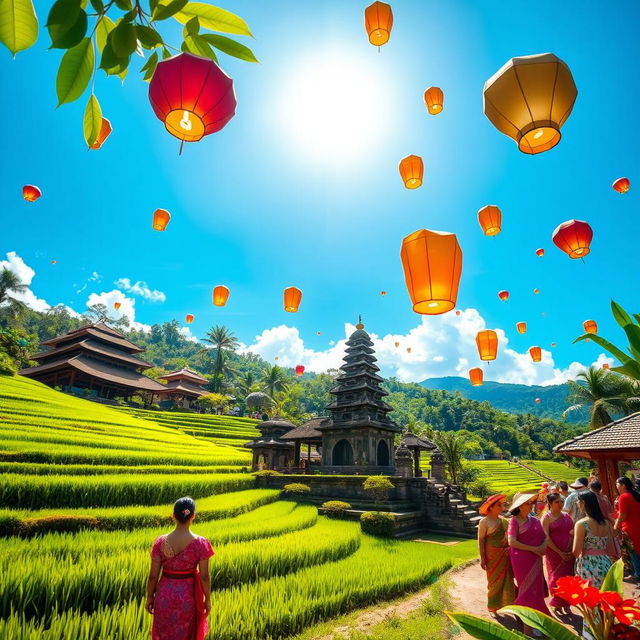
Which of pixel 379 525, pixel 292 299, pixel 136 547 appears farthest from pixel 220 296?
pixel 379 525

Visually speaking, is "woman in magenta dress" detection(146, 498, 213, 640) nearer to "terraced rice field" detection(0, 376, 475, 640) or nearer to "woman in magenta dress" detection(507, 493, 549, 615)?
"terraced rice field" detection(0, 376, 475, 640)

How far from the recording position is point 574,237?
238 inches

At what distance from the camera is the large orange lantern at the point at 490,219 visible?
7078 millimetres

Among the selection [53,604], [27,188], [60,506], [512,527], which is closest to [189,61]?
[512,527]

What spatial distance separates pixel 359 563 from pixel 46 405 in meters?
17.7

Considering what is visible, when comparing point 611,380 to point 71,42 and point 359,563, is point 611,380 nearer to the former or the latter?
point 359,563

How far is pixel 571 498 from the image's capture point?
291 inches

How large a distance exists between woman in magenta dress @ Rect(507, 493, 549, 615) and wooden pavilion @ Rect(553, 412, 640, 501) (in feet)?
19.7

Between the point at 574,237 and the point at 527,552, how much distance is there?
4608mm

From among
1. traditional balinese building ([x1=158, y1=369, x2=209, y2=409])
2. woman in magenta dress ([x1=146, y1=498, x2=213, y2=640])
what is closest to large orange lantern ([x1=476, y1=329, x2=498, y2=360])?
woman in magenta dress ([x1=146, y1=498, x2=213, y2=640])

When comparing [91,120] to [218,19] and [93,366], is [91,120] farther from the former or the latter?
[93,366]

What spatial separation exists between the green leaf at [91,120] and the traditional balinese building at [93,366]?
35.2m

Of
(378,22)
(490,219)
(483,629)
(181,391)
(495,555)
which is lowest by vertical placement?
(495,555)

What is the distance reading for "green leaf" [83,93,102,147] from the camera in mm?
1646
